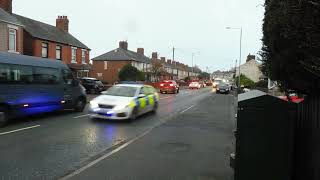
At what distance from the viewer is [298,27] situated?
4.89 metres

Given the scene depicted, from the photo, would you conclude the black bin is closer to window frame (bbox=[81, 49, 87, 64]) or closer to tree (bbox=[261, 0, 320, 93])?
tree (bbox=[261, 0, 320, 93])

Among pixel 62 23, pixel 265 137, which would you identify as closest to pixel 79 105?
pixel 265 137

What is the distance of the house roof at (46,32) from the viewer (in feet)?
136

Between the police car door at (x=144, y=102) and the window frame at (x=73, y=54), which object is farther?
the window frame at (x=73, y=54)

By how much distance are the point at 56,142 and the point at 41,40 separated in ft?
106

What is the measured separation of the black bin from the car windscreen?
11199 millimetres

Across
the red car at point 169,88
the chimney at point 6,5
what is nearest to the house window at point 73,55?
the chimney at point 6,5

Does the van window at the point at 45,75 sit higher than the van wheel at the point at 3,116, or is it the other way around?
the van window at the point at 45,75

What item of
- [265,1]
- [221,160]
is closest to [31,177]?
[221,160]

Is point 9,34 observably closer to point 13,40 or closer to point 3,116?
point 13,40

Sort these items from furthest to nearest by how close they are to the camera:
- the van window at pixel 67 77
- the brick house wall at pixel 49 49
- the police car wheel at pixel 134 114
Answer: the brick house wall at pixel 49 49 → the van window at pixel 67 77 → the police car wheel at pixel 134 114

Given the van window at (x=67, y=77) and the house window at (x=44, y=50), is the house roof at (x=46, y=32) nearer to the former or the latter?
the house window at (x=44, y=50)

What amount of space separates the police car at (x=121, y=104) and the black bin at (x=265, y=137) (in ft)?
32.8

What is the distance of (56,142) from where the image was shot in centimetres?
1056
